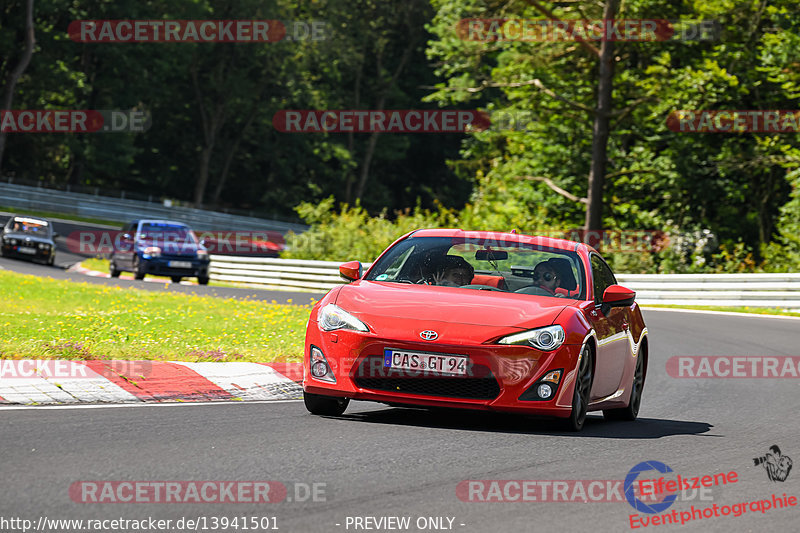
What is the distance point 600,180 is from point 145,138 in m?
51.3

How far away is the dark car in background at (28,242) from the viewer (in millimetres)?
36438

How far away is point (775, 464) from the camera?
7383 mm

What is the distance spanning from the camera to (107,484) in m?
5.77

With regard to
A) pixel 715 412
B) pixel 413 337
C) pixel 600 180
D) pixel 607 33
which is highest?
pixel 607 33

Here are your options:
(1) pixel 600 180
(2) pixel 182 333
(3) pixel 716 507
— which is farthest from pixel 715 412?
(1) pixel 600 180

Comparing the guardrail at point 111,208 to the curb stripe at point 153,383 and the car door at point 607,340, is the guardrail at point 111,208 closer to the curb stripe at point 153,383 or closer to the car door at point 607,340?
the curb stripe at point 153,383

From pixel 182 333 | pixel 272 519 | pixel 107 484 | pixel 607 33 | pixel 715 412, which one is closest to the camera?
pixel 272 519

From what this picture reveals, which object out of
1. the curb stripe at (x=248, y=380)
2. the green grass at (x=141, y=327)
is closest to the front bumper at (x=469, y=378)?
the curb stripe at (x=248, y=380)

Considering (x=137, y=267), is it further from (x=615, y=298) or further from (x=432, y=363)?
(x=432, y=363)

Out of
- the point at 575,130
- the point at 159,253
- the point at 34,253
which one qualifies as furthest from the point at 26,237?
the point at 575,130

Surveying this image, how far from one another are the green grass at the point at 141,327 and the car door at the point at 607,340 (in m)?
3.57

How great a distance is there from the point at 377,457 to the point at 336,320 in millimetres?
1629

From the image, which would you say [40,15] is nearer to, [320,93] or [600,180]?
[320,93]

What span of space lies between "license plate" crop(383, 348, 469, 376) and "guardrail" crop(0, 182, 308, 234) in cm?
5311
